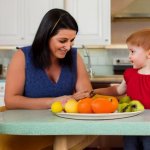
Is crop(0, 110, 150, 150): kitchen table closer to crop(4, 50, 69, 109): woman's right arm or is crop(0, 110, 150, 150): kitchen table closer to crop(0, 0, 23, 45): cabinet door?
crop(4, 50, 69, 109): woman's right arm

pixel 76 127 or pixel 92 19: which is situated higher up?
pixel 92 19

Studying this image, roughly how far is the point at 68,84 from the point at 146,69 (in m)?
0.41

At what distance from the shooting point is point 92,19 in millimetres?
3695

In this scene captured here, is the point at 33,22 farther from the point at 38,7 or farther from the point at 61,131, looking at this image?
the point at 61,131

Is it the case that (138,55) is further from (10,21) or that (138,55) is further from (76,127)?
(10,21)

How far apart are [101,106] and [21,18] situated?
2.71 meters

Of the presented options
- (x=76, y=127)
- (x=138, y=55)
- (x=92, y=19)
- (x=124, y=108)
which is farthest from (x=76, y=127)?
(x=92, y=19)

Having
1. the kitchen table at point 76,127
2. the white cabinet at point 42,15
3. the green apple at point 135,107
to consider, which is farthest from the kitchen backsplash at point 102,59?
the kitchen table at point 76,127

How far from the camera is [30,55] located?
70.7 inches

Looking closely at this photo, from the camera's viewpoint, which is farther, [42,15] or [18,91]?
[42,15]

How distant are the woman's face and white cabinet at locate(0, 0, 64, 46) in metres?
2.01

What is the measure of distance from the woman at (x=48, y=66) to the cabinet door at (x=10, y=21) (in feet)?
6.55

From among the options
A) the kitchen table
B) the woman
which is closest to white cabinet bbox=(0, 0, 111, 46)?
the woman

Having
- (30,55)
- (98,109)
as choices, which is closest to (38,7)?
(30,55)
